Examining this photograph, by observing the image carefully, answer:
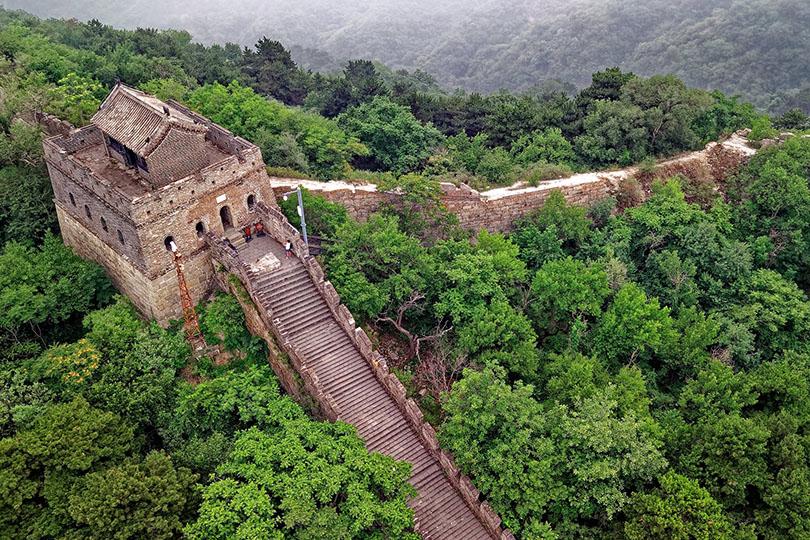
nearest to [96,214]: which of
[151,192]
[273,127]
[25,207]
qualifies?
[151,192]

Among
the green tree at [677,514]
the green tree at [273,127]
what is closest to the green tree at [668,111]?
the green tree at [273,127]

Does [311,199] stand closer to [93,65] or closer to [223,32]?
[93,65]

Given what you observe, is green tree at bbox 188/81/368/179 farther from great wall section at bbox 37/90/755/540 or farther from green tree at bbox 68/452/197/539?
green tree at bbox 68/452/197/539

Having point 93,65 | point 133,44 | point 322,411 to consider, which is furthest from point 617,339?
point 133,44

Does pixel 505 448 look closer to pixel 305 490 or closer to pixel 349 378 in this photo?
pixel 349 378

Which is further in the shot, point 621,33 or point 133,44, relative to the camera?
point 621,33

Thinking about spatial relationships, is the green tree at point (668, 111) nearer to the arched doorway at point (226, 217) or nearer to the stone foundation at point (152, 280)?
the arched doorway at point (226, 217)
